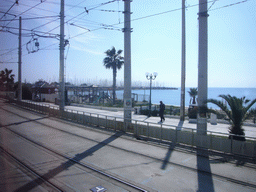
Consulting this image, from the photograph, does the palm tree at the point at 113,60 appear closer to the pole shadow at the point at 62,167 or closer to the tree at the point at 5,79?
the pole shadow at the point at 62,167

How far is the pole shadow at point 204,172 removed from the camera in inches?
257

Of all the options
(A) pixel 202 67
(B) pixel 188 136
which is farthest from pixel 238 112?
(A) pixel 202 67

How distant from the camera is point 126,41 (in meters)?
15.1

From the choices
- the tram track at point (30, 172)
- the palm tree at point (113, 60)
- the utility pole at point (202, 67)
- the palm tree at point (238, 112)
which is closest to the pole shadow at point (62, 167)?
the tram track at point (30, 172)

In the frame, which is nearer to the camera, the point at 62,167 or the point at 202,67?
the point at 62,167

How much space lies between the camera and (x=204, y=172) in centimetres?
777

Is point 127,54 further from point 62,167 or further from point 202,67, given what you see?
point 62,167

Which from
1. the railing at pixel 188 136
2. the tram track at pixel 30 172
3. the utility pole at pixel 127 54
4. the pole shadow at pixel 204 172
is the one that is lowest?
the tram track at pixel 30 172

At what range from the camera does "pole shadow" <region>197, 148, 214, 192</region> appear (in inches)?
257

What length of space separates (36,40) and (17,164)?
55.3 feet

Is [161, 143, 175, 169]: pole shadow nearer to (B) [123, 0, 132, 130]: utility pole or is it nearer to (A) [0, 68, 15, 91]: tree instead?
(B) [123, 0, 132, 130]: utility pole

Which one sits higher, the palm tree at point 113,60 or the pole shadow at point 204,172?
the palm tree at point 113,60

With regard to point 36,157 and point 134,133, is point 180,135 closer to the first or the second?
point 134,133

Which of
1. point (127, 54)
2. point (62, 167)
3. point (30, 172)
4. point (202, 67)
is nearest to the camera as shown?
point (30, 172)
